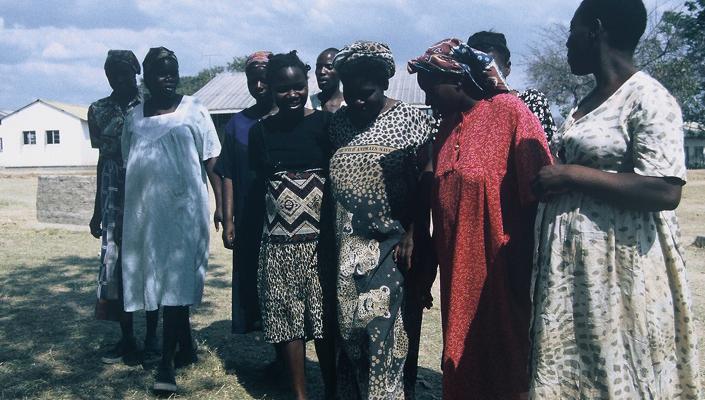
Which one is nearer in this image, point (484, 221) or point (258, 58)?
point (484, 221)

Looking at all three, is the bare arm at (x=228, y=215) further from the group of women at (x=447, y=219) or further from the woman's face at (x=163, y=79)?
the woman's face at (x=163, y=79)

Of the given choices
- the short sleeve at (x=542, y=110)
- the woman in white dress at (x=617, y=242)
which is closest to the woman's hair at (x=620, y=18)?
the woman in white dress at (x=617, y=242)

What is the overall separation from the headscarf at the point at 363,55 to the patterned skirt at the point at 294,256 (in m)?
0.67

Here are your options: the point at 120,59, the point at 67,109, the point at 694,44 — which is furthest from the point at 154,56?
the point at 67,109

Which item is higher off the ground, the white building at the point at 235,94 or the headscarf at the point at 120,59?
the white building at the point at 235,94

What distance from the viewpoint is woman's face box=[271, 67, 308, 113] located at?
3.51 meters

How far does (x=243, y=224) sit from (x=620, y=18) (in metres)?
2.61

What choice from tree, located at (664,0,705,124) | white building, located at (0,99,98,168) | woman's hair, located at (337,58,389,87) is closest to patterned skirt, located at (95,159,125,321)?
woman's hair, located at (337,58,389,87)

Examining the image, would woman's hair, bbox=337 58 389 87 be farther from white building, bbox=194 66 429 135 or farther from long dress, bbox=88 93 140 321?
white building, bbox=194 66 429 135

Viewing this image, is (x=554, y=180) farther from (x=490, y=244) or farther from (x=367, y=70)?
(x=367, y=70)

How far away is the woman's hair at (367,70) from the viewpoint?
309cm

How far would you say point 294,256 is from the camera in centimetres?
350

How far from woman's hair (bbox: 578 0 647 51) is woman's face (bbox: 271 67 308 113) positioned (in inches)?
65.2

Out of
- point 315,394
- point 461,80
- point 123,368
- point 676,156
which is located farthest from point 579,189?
point 123,368
